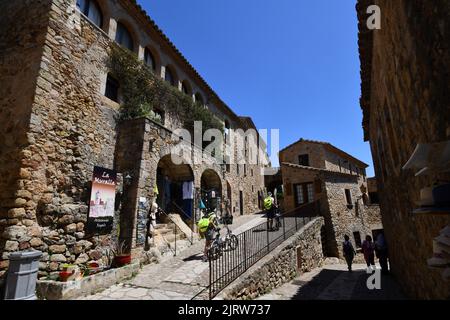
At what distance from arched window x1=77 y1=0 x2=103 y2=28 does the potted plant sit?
859 cm

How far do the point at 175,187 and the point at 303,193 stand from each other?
Result: 392 inches

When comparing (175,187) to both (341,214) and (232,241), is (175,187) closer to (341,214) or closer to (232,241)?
(232,241)

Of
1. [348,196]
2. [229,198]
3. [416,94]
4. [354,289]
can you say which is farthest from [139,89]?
[348,196]

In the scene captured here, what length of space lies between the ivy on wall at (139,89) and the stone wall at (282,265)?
23.6ft

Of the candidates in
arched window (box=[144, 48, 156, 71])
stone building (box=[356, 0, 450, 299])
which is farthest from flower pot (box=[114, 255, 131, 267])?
arched window (box=[144, 48, 156, 71])

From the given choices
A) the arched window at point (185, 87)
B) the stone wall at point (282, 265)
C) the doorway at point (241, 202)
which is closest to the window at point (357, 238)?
the stone wall at point (282, 265)

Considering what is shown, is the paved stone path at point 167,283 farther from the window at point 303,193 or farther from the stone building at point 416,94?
the window at point 303,193

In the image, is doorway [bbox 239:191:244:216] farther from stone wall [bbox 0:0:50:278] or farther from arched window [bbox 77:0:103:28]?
stone wall [bbox 0:0:50:278]

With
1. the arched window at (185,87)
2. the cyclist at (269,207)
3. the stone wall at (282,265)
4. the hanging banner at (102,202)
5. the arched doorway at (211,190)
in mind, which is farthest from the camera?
the arched window at (185,87)

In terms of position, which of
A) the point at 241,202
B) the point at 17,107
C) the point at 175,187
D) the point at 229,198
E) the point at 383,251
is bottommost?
the point at 383,251

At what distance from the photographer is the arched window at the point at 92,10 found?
30.8 ft

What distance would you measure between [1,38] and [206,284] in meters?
9.81

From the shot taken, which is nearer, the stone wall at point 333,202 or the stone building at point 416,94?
the stone building at point 416,94

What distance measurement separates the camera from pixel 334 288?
8.59 metres
